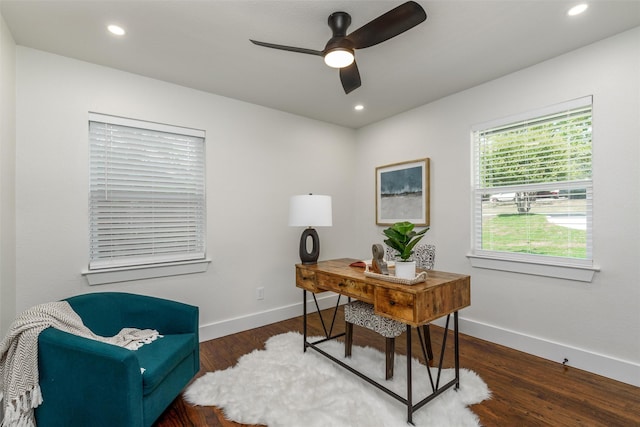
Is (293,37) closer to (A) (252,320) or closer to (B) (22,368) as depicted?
(B) (22,368)

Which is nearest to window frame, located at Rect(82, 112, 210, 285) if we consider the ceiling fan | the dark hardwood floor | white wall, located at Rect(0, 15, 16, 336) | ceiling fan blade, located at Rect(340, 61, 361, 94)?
white wall, located at Rect(0, 15, 16, 336)

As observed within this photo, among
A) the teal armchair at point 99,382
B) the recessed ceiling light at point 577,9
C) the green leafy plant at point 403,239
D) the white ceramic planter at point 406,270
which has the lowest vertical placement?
the teal armchair at point 99,382

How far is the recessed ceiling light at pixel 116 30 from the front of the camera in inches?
78.4

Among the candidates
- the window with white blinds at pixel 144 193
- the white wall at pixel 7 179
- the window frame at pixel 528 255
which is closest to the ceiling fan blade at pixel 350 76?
the window frame at pixel 528 255

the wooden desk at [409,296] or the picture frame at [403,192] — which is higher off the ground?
the picture frame at [403,192]

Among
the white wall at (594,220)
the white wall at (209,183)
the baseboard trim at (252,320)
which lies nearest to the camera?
the white wall at (594,220)

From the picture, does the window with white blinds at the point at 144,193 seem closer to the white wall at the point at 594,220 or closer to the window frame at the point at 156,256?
the window frame at the point at 156,256

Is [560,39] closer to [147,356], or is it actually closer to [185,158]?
[185,158]

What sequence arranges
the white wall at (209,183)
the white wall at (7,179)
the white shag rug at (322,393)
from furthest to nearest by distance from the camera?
the white wall at (209,183) < the white wall at (7,179) < the white shag rug at (322,393)

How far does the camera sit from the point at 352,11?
183 cm

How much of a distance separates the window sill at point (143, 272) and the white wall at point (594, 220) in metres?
2.58

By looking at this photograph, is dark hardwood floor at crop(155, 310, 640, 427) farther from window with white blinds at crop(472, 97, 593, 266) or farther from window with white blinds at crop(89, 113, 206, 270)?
window with white blinds at crop(89, 113, 206, 270)

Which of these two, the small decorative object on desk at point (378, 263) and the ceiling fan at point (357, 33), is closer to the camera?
the ceiling fan at point (357, 33)

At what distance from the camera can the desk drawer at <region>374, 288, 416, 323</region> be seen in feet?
5.37
